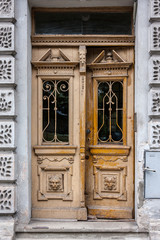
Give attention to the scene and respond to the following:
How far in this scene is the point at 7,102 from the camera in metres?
3.87

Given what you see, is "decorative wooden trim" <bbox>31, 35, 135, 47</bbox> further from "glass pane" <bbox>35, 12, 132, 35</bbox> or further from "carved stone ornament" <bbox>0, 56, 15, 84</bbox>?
"carved stone ornament" <bbox>0, 56, 15, 84</bbox>

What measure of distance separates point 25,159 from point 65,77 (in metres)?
1.49

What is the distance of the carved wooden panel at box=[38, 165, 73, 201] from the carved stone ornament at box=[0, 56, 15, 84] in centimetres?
154

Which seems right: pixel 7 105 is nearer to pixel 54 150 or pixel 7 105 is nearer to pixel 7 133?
pixel 7 133

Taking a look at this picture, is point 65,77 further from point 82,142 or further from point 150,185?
point 150,185

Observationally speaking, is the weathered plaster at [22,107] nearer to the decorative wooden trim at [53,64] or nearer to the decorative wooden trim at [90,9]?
the decorative wooden trim at [53,64]

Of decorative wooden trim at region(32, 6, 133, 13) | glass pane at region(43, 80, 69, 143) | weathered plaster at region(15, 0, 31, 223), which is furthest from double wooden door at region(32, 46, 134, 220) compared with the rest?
decorative wooden trim at region(32, 6, 133, 13)

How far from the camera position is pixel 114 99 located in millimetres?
4215

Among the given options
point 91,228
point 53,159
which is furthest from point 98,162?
point 91,228

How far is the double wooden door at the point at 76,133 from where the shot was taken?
4.20m

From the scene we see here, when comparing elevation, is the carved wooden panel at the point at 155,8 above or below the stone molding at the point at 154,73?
above

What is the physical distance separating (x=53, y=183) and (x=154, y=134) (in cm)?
183

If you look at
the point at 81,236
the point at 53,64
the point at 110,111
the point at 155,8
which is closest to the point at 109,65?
the point at 110,111

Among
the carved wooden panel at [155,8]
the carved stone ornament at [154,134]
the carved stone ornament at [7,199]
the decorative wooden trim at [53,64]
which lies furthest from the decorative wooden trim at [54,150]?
the carved wooden panel at [155,8]
